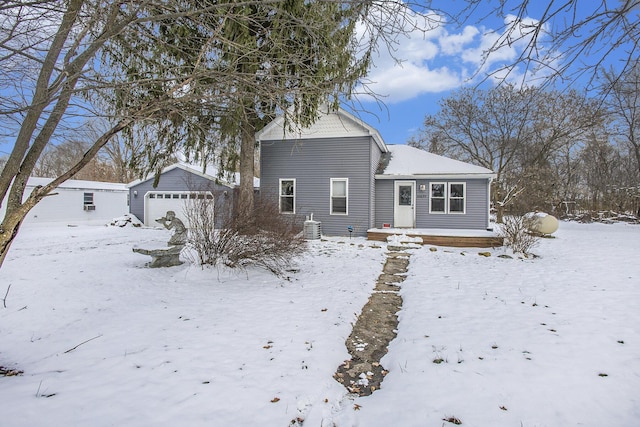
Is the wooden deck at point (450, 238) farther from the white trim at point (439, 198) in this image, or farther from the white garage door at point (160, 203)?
the white garage door at point (160, 203)

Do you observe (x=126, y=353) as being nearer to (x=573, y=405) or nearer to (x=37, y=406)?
(x=37, y=406)

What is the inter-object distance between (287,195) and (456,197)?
7.00m

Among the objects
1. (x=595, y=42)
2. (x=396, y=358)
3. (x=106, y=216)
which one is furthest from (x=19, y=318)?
(x=106, y=216)

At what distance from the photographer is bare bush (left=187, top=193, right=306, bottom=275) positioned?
6.70 metres

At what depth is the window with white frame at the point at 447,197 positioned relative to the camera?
13406 mm

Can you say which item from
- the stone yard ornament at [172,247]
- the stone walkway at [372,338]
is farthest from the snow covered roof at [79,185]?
the stone walkway at [372,338]

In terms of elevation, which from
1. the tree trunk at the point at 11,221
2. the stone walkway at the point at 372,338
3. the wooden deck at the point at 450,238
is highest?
the tree trunk at the point at 11,221

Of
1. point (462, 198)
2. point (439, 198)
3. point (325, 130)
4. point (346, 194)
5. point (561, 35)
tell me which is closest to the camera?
point (561, 35)

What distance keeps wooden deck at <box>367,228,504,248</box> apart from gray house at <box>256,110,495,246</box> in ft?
1.56

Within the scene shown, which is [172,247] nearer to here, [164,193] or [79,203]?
[164,193]

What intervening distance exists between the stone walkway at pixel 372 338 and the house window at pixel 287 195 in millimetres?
7038

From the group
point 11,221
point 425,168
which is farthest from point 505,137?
point 11,221

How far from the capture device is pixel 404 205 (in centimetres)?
1384

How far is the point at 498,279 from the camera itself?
6797mm
